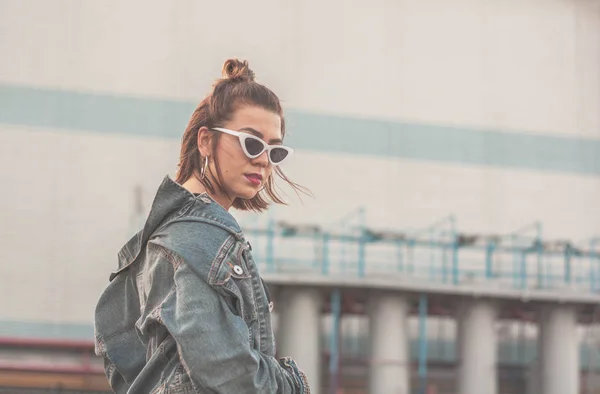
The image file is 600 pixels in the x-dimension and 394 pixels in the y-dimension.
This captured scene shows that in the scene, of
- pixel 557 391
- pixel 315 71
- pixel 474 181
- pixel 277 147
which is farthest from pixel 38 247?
pixel 277 147

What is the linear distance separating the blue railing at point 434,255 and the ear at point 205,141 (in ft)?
35.6

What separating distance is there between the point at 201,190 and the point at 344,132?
12.6m

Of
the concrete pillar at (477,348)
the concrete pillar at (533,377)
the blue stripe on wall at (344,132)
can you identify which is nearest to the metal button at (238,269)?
the blue stripe on wall at (344,132)

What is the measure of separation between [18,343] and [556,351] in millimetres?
6924

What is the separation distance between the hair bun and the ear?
Result: 109mm

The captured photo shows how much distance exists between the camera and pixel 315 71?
48.0ft

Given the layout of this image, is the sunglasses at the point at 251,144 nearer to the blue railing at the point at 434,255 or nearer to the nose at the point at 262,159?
the nose at the point at 262,159

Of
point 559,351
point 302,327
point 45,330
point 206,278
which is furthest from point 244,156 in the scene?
point 559,351

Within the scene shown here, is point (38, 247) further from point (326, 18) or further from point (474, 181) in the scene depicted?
point (474, 181)

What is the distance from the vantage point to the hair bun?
1881 millimetres

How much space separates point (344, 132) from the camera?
14406mm

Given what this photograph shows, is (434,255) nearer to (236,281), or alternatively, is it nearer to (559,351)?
(559,351)

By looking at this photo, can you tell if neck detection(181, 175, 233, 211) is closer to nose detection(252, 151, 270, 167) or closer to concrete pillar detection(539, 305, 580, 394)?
nose detection(252, 151, 270, 167)

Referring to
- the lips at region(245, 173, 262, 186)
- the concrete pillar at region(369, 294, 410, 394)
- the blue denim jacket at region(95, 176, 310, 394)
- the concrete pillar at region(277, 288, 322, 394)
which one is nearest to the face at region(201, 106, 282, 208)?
the lips at region(245, 173, 262, 186)
